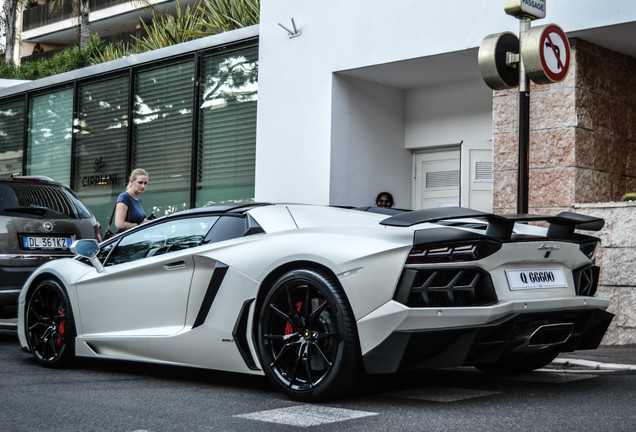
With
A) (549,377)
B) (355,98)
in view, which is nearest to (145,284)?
(549,377)

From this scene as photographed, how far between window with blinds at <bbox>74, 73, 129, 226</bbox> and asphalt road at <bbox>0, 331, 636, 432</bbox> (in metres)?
9.55

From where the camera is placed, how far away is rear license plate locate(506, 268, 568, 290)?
4855 mm

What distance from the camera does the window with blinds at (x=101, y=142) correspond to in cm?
1570

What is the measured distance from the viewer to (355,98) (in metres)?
12.1

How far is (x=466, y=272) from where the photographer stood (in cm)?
473

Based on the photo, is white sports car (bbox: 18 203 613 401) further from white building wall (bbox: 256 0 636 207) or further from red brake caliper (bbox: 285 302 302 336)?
white building wall (bbox: 256 0 636 207)

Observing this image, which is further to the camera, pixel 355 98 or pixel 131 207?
pixel 355 98

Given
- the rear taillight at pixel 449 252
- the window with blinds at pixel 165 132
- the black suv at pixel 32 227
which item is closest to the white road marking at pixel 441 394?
the rear taillight at pixel 449 252

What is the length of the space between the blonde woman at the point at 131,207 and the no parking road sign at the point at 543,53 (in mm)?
4674

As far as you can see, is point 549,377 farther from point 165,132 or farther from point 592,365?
point 165,132

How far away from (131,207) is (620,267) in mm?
5262

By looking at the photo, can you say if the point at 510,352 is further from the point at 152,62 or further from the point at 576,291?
the point at 152,62

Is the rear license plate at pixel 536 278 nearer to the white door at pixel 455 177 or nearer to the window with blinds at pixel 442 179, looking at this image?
the white door at pixel 455 177

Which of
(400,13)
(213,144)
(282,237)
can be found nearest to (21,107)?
(213,144)
